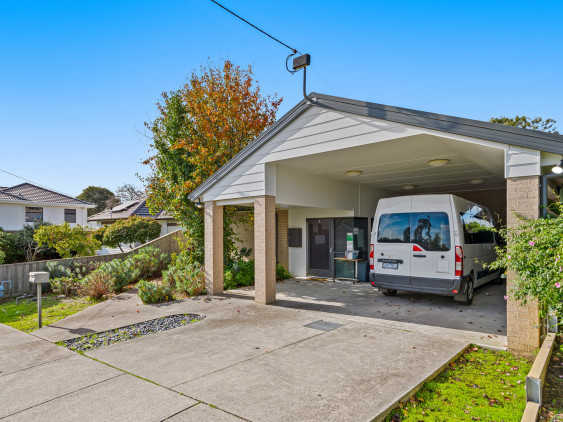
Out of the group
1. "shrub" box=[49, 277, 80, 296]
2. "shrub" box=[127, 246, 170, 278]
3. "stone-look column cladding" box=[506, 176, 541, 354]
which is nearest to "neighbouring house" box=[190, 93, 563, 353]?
"stone-look column cladding" box=[506, 176, 541, 354]

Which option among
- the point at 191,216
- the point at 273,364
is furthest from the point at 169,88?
the point at 273,364

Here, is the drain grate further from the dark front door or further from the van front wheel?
the dark front door

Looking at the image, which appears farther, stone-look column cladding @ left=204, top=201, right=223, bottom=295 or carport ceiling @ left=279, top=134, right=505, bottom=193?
stone-look column cladding @ left=204, top=201, right=223, bottom=295

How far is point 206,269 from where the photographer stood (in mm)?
9555

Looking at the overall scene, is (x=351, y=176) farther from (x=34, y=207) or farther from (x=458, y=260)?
(x=34, y=207)

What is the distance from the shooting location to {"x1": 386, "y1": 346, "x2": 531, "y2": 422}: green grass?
3193 millimetres

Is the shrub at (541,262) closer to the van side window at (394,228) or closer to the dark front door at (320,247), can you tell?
the van side window at (394,228)

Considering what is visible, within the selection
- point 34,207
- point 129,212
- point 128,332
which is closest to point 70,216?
point 34,207

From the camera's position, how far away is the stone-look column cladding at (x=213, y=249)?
9359mm

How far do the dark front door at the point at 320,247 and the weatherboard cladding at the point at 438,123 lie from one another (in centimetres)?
498

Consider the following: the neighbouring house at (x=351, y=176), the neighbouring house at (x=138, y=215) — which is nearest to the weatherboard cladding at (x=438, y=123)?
the neighbouring house at (x=351, y=176)

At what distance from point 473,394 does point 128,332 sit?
17.5 feet

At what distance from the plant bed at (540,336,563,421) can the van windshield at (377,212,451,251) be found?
2773mm

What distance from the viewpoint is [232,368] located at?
4289mm
